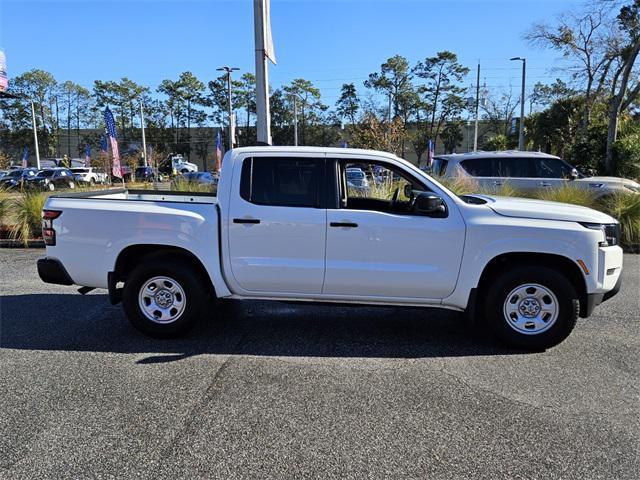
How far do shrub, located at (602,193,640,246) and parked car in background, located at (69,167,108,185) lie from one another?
3399cm

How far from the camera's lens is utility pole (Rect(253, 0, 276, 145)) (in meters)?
10.1

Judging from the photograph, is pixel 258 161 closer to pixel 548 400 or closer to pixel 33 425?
pixel 33 425

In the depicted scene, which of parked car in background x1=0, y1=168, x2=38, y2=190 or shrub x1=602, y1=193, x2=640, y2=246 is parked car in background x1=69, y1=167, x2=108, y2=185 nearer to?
parked car in background x1=0, y1=168, x2=38, y2=190

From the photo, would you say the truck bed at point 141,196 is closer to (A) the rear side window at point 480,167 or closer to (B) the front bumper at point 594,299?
(B) the front bumper at point 594,299

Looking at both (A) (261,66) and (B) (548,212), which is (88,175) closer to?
(A) (261,66)

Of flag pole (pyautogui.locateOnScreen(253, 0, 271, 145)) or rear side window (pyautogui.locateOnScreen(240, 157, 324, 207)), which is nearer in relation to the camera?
rear side window (pyautogui.locateOnScreen(240, 157, 324, 207))

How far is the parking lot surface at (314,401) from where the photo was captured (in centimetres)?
283

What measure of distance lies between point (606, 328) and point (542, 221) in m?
1.75

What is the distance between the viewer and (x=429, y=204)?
14.1 ft

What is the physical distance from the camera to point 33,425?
10.6ft

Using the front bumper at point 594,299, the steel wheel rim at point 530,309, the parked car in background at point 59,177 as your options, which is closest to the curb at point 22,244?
the steel wheel rim at point 530,309

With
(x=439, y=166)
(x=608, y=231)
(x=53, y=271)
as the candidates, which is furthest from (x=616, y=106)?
(x=53, y=271)

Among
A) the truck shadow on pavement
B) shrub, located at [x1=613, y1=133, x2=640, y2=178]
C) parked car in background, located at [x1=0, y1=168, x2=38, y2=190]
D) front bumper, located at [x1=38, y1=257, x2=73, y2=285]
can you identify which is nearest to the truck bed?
front bumper, located at [x1=38, y1=257, x2=73, y2=285]

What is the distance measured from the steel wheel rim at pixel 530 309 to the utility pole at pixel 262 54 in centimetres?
674
